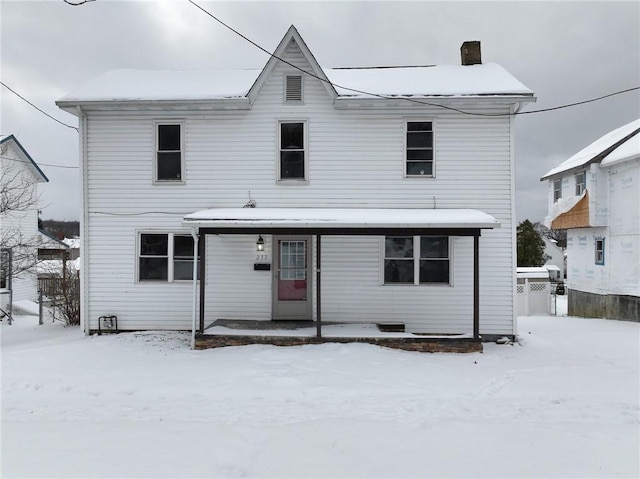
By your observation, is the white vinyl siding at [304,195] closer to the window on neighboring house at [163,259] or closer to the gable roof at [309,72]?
the window on neighboring house at [163,259]

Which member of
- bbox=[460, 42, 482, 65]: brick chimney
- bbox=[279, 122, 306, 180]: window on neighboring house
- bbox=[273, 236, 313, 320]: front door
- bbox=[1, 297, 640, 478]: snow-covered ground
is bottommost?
bbox=[1, 297, 640, 478]: snow-covered ground

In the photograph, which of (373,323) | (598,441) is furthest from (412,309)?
(598,441)

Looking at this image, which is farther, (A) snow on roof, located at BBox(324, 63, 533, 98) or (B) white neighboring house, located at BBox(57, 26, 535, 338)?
(B) white neighboring house, located at BBox(57, 26, 535, 338)

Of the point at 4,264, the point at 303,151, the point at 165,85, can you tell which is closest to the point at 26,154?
the point at 4,264

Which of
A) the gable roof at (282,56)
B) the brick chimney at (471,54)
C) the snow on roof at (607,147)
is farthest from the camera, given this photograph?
the snow on roof at (607,147)

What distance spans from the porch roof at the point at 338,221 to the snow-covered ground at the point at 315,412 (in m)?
2.54

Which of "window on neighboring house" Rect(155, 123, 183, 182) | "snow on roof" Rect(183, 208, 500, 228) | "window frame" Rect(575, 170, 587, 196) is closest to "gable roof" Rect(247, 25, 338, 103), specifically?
"window on neighboring house" Rect(155, 123, 183, 182)

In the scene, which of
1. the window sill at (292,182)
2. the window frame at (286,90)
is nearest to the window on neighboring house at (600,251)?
the window sill at (292,182)

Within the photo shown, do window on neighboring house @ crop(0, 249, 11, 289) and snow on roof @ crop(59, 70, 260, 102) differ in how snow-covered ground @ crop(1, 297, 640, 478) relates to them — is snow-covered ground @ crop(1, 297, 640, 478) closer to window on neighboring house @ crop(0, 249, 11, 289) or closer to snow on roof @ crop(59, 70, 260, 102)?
snow on roof @ crop(59, 70, 260, 102)

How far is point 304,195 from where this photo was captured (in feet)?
33.2

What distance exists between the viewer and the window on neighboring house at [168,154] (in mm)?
10312

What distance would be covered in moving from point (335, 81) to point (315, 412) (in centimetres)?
848

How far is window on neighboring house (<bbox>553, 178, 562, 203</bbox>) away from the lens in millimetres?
22047

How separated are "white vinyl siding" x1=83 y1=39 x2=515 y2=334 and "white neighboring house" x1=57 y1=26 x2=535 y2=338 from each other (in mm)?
35
